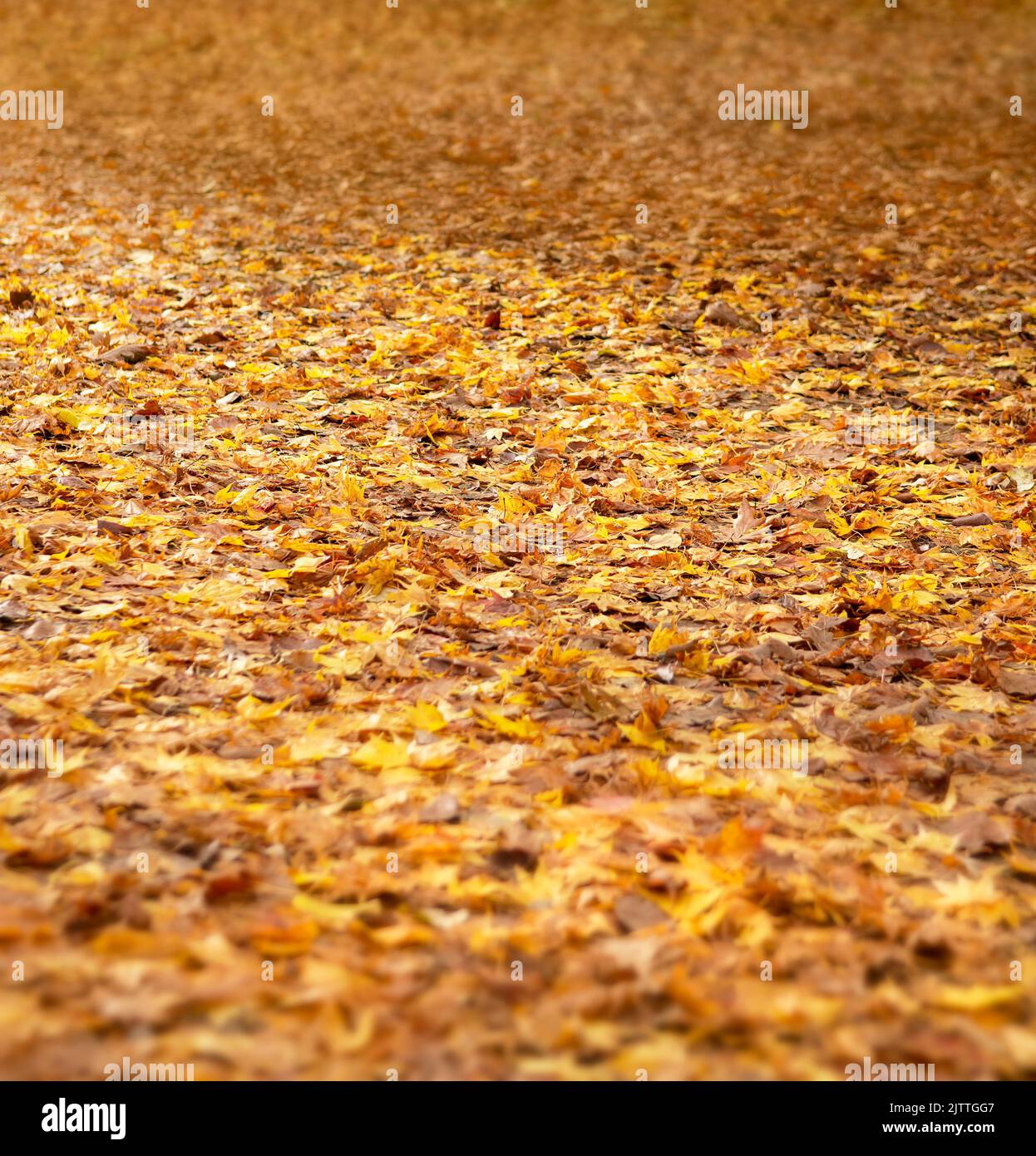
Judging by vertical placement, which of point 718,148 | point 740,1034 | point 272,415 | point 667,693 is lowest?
point 740,1034

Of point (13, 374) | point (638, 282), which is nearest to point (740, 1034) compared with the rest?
point (13, 374)

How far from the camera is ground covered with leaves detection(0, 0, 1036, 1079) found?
235 cm

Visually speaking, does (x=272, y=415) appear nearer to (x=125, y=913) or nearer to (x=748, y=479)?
(x=748, y=479)

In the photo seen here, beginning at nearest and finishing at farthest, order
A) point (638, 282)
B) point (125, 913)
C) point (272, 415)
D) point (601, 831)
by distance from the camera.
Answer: point (125, 913) → point (601, 831) → point (272, 415) → point (638, 282)

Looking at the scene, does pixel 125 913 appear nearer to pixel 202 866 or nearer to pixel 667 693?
pixel 202 866

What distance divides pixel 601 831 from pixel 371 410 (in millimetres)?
3230

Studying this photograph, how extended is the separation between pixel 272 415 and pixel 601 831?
3.27 meters

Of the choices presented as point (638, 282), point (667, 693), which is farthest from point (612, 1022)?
point (638, 282)

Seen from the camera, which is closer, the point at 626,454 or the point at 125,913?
the point at 125,913

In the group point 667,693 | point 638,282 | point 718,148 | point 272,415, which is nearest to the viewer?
point 667,693

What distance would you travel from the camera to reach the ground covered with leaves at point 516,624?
235 centimetres

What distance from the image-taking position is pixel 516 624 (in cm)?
382

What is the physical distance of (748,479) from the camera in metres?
4.98

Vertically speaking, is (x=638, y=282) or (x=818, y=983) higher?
(x=638, y=282)
